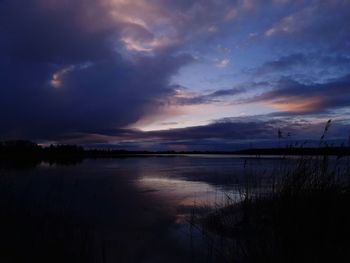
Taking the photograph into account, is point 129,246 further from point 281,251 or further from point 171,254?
point 281,251

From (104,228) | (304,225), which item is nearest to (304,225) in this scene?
(304,225)

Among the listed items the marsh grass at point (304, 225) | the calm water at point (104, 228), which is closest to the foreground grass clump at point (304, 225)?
the marsh grass at point (304, 225)

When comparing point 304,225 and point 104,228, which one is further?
point 104,228

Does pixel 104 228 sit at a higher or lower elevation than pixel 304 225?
lower

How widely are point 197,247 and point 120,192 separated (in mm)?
9354

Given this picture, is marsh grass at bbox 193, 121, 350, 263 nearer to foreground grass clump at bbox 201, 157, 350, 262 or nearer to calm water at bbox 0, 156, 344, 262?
foreground grass clump at bbox 201, 157, 350, 262

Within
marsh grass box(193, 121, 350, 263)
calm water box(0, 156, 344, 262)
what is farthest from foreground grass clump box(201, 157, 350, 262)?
calm water box(0, 156, 344, 262)

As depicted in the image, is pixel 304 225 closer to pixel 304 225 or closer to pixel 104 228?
pixel 304 225

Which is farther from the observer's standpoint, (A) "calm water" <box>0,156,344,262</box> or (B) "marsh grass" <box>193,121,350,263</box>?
(A) "calm water" <box>0,156,344,262</box>

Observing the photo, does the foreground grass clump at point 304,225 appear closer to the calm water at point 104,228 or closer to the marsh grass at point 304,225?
the marsh grass at point 304,225

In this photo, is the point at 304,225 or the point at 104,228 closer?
the point at 304,225

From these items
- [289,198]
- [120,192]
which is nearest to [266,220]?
[289,198]

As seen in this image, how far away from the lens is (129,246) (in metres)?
7.13

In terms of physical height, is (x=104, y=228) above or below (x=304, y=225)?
below
